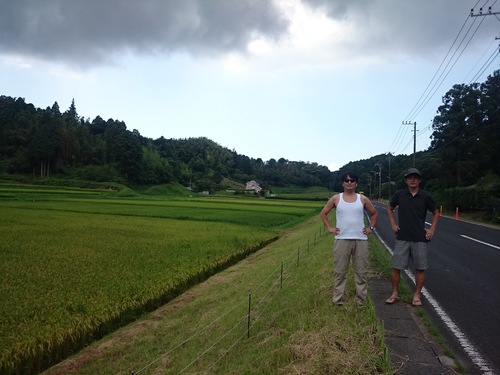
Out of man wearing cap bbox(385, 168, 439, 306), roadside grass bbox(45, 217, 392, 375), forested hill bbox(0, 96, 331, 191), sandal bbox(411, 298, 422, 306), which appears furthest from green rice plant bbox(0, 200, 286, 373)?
forested hill bbox(0, 96, 331, 191)

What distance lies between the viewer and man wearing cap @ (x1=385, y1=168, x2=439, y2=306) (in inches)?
196

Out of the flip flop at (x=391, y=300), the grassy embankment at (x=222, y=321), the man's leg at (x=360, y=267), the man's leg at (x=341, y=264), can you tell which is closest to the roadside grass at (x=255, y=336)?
the grassy embankment at (x=222, y=321)

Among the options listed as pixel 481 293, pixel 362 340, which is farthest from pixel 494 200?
pixel 362 340

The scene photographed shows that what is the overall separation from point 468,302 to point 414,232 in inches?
65.2

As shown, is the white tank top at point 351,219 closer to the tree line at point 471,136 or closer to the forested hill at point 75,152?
the tree line at point 471,136

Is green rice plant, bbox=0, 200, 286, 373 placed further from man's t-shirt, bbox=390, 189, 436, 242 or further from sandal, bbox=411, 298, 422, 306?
man's t-shirt, bbox=390, 189, 436, 242

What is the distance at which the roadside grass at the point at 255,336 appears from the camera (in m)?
3.41

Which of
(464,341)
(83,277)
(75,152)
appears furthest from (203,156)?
(464,341)

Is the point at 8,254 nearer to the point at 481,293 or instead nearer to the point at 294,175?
the point at 481,293

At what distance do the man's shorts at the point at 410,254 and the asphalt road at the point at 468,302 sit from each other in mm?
704

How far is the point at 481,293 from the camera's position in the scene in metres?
6.05

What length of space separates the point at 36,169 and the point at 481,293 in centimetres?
7404

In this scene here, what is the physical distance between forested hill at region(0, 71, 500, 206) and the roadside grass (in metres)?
26.3

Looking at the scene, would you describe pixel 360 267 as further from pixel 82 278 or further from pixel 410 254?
pixel 82 278
